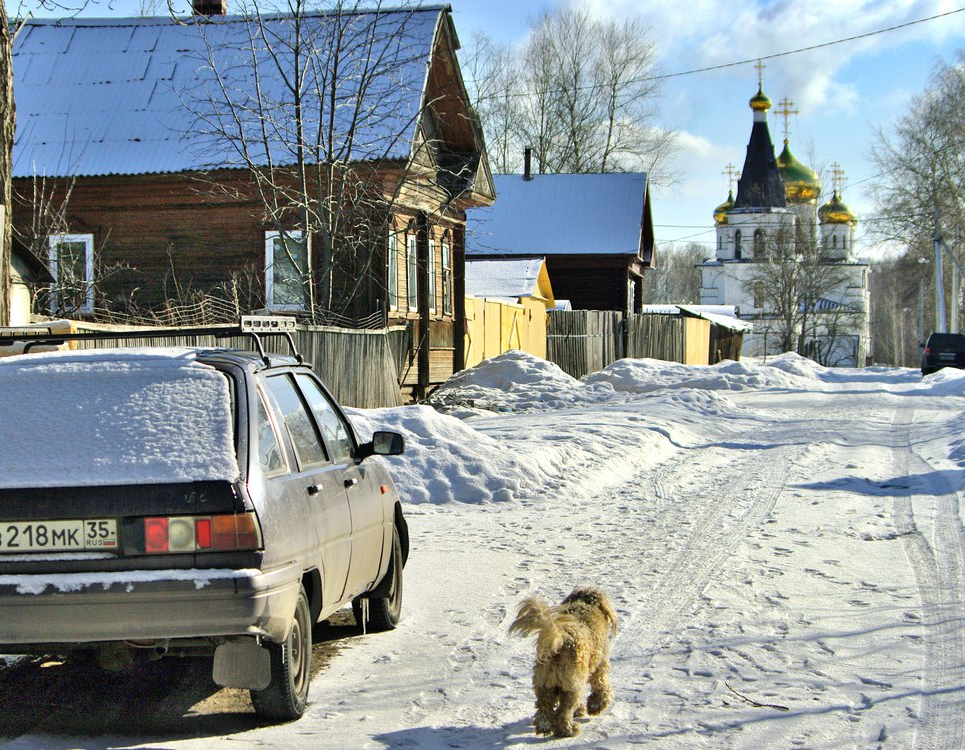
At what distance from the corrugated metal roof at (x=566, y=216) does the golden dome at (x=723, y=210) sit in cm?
6569

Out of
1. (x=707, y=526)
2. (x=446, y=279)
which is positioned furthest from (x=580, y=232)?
(x=707, y=526)

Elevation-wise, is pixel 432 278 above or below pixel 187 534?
above

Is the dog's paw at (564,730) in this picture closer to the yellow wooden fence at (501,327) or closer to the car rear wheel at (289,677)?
the car rear wheel at (289,677)

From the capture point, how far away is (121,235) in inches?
895

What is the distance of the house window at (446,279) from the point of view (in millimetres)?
26250

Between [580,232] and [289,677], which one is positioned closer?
[289,677]

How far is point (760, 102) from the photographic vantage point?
98062 millimetres

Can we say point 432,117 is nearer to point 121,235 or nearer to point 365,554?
point 121,235

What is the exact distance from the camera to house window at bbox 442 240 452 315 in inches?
1033

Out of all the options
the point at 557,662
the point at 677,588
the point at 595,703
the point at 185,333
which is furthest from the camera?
the point at 677,588

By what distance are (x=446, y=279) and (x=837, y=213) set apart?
8978cm

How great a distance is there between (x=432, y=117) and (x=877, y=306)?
394 feet

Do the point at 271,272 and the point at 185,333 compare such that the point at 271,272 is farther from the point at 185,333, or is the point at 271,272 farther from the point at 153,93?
the point at 185,333

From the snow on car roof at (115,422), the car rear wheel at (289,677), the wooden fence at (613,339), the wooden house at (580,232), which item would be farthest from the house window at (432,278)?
the car rear wheel at (289,677)
